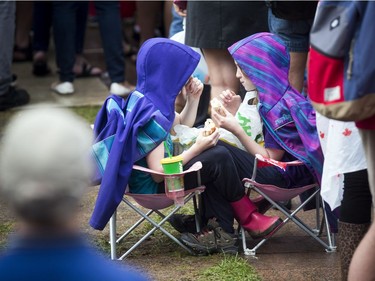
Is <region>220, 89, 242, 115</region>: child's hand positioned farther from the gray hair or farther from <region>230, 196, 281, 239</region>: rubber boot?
the gray hair

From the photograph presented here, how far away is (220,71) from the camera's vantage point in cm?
545

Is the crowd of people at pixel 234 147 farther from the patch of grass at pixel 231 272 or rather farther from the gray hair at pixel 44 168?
the gray hair at pixel 44 168

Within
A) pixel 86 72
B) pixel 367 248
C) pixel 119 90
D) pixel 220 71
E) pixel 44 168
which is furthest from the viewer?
pixel 86 72

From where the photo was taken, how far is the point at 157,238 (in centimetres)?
474

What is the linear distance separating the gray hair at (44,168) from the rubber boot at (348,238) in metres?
1.90

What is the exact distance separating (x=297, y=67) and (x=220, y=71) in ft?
1.56

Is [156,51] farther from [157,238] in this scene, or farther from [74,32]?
[74,32]

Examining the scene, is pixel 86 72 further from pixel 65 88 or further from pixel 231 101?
pixel 231 101

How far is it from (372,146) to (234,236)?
1463 millimetres

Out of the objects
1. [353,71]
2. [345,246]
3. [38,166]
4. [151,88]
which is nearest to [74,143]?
[38,166]

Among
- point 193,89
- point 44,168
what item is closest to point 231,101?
point 193,89

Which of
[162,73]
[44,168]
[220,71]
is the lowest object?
[220,71]

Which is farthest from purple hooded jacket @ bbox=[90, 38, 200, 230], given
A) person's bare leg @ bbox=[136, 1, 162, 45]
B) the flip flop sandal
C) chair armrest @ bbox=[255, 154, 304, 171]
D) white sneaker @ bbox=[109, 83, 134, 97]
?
person's bare leg @ bbox=[136, 1, 162, 45]

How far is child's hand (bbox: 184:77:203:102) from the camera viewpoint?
4508 mm
